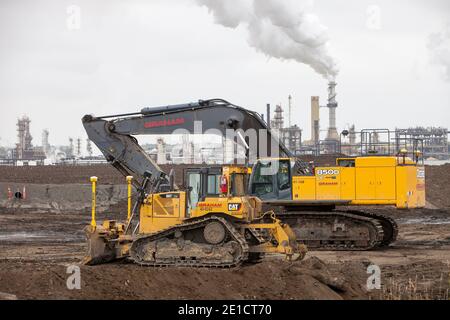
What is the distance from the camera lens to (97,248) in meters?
17.9

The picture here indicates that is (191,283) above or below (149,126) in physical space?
below

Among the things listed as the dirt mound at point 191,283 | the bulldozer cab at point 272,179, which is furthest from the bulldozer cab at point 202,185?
the bulldozer cab at point 272,179

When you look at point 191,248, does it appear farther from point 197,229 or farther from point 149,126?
point 149,126

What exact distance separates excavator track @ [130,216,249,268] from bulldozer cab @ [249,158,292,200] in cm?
624

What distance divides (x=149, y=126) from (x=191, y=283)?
6.37 metres

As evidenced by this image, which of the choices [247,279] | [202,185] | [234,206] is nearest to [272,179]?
[202,185]

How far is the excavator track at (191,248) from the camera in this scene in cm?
1734

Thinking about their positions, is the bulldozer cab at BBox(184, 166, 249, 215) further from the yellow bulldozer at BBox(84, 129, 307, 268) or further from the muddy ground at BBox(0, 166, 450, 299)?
the muddy ground at BBox(0, 166, 450, 299)

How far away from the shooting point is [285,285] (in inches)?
575

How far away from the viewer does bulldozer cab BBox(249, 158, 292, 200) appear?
2378 cm
